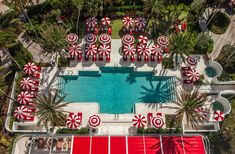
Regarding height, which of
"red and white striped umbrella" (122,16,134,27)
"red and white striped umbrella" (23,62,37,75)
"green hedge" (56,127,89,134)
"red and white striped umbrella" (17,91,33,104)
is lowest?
"green hedge" (56,127,89,134)

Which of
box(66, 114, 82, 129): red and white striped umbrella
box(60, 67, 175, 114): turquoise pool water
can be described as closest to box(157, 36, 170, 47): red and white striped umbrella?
box(60, 67, 175, 114): turquoise pool water

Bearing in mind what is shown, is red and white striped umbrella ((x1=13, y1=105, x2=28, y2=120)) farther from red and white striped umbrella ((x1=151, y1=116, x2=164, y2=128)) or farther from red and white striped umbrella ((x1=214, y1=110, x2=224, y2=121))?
red and white striped umbrella ((x1=214, y1=110, x2=224, y2=121))

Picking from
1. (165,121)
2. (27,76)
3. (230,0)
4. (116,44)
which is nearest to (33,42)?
(27,76)

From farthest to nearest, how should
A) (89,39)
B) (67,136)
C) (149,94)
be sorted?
(89,39) < (149,94) < (67,136)

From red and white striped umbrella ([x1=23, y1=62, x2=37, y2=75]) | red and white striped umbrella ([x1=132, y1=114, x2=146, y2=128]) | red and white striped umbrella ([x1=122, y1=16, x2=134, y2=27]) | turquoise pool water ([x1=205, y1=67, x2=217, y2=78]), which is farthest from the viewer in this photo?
red and white striped umbrella ([x1=122, y1=16, x2=134, y2=27])

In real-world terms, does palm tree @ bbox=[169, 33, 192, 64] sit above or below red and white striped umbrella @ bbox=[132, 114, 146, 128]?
above

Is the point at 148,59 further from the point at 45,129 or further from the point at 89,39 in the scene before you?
the point at 45,129

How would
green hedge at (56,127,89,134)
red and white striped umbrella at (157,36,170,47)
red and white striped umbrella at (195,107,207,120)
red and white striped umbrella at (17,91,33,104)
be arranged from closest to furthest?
red and white striped umbrella at (195,107,207,120), green hedge at (56,127,89,134), red and white striped umbrella at (17,91,33,104), red and white striped umbrella at (157,36,170,47)
